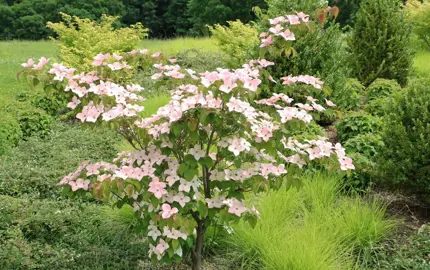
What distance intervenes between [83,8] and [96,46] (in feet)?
63.1

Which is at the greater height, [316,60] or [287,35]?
[287,35]

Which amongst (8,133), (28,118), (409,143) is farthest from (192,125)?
→ (28,118)

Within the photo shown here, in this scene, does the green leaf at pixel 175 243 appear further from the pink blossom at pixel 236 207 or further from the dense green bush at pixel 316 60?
the dense green bush at pixel 316 60

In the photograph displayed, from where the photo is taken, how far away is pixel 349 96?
533 centimetres

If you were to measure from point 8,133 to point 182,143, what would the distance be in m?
3.27

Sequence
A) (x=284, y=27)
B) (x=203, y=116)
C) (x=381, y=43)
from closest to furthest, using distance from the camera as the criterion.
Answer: (x=203, y=116) → (x=284, y=27) → (x=381, y=43)

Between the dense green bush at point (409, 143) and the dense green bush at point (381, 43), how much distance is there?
324 cm

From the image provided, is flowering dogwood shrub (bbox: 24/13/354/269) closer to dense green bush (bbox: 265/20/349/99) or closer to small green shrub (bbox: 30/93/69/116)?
dense green bush (bbox: 265/20/349/99)

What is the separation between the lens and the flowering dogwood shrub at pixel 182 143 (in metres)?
2.02

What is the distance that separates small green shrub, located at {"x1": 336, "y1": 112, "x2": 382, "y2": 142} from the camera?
4.36 m

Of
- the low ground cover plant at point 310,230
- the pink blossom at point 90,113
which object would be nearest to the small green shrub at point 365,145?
the low ground cover plant at point 310,230

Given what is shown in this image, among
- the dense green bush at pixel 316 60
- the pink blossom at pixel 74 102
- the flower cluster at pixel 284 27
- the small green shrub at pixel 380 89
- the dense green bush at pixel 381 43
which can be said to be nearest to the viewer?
the pink blossom at pixel 74 102

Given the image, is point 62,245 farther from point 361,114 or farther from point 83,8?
point 83,8

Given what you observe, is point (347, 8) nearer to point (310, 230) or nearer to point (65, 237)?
point (310, 230)
